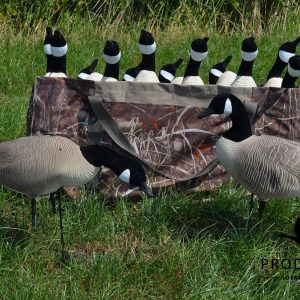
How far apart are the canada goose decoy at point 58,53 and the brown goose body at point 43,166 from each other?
3.28ft

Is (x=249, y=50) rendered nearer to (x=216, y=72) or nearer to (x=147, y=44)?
(x=216, y=72)

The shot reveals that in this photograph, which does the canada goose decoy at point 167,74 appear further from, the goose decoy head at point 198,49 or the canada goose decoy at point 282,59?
the canada goose decoy at point 282,59

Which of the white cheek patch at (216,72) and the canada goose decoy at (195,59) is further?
the white cheek patch at (216,72)

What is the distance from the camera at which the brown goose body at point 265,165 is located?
3.19 metres

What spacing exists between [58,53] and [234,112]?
1311 mm

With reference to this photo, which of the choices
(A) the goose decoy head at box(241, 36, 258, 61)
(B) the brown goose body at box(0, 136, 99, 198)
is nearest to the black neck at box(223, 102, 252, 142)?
(B) the brown goose body at box(0, 136, 99, 198)


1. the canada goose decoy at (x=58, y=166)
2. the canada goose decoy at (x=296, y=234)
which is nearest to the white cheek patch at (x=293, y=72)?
the canada goose decoy at (x=296, y=234)

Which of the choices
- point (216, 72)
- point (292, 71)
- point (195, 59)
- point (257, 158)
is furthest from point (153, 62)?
point (257, 158)

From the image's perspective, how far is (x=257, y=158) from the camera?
3.22 m

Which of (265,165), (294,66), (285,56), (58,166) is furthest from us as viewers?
(285,56)

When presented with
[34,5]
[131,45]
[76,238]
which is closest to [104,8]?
[34,5]

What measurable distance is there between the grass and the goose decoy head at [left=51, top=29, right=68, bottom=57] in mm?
907

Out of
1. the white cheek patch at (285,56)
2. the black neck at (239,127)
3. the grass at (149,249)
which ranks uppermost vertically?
the white cheek patch at (285,56)

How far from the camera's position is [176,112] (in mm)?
3736
